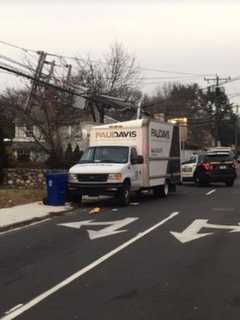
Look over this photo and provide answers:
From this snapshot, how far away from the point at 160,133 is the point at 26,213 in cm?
881

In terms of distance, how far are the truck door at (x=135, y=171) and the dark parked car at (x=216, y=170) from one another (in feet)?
34.8

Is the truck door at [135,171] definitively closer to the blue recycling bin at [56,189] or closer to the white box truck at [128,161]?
the white box truck at [128,161]

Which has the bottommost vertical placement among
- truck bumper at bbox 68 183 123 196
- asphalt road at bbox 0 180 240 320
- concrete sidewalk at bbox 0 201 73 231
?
asphalt road at bbox 0 180 240 320

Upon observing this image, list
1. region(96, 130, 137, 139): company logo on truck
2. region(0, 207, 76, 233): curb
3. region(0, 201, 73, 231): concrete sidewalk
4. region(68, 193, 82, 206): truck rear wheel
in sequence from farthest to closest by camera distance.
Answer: region(96, 130, 137, 139): company logo on truck, region(68, 193, 82, 206): truck rear wheel, region(0, 201, 73, 231): concrete sidewalk, region(0, 207, 76, 233): curb

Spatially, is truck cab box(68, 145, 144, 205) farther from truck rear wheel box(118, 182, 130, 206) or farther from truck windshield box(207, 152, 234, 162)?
truck windshield box(207, 152, 234, 162)

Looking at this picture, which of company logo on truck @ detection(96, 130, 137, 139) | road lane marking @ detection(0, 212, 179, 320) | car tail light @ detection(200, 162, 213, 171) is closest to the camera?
road lane marking @ detection(0, 212, 179, 320)

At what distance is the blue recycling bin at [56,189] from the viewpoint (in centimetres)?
2145

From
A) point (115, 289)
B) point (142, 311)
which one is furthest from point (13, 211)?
point (142, 311)

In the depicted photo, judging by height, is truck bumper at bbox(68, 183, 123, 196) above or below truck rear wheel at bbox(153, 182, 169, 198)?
above

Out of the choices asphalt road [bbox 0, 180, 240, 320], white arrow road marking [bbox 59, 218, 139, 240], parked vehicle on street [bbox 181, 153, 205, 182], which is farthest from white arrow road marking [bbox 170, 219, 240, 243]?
parked vehicle on street [bbox 181, 153, 205, 182]

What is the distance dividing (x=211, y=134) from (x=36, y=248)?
104 meters

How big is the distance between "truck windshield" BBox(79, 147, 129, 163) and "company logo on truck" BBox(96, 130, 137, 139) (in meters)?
1.47

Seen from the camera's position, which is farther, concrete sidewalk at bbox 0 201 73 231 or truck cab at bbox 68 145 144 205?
truck cab at bbox 68 145 144 205

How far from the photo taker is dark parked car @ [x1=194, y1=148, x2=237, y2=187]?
33.6m
